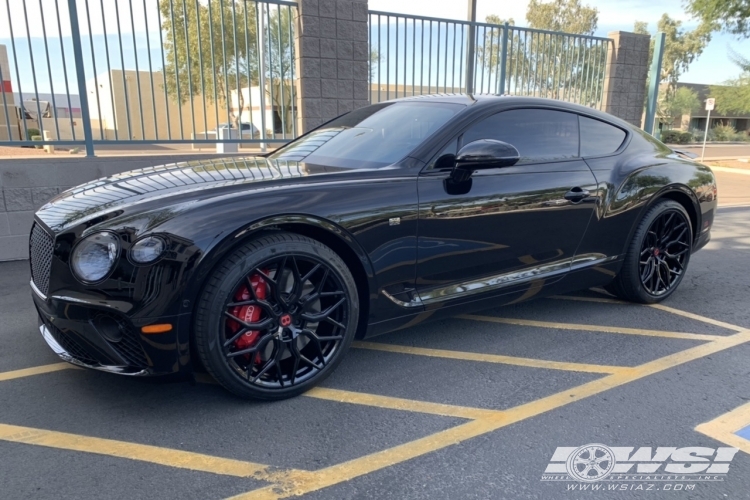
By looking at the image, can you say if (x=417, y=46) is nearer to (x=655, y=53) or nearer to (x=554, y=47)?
(x=554, y=47)

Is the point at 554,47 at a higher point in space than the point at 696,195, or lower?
higher

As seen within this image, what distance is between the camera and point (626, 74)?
10.1m

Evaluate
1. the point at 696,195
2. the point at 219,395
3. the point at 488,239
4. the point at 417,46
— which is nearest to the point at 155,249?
the point at 219,395

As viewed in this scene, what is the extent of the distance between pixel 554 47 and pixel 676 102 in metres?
54.9

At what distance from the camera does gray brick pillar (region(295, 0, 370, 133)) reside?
22.5ft

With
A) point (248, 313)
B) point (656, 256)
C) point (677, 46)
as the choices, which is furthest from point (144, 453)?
point (677, 46)

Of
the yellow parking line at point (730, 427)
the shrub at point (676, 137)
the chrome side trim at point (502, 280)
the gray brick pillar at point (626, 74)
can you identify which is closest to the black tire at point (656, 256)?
the chrome side trim at point (502, 280)

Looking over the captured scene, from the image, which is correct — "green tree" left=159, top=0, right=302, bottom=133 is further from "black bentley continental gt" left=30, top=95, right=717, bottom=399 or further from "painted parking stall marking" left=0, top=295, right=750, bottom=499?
"painted parking stall marking" left=0, top=295, right=750, bottom=499

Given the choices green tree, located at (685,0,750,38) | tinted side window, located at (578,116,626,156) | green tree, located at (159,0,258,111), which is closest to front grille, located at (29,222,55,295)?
tinted side window, located at (578,116,626,156)

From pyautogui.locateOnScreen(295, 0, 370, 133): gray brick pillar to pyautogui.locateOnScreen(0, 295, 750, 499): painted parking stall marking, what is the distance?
14.6ft

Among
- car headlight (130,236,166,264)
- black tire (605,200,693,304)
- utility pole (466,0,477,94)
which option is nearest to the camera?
car headlight (130,236,166,264)

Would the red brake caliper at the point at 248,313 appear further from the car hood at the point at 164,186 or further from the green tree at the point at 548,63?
the green tree at the point at 548,63

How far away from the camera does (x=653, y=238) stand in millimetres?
4246

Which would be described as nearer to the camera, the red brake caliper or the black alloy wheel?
the red brake caliper
